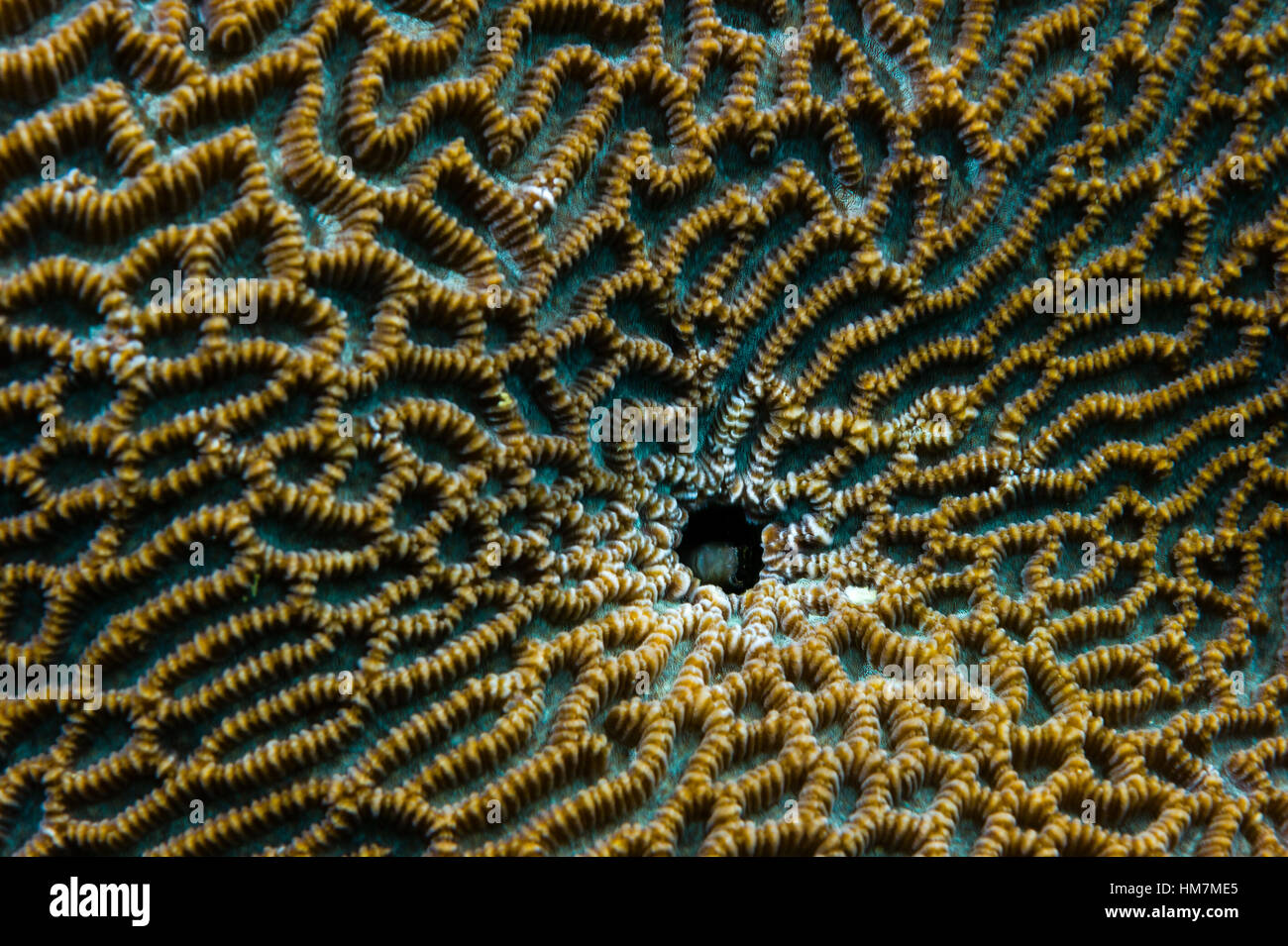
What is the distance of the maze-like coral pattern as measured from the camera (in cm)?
218

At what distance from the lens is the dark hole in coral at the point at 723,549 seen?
10.1ft

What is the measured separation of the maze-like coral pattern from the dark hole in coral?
0.12 meters

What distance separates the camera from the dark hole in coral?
3064 mm

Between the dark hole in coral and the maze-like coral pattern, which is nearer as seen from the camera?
the maze-like coral pattern

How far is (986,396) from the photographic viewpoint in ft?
9.42

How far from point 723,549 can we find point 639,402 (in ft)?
1.96

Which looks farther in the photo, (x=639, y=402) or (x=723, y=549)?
(x=723, y=549)

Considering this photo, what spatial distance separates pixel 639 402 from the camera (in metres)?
2.78

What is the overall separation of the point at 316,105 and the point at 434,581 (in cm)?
115

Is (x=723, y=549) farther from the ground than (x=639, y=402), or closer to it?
closer to it

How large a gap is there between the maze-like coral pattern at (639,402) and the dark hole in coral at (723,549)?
0.12 metres

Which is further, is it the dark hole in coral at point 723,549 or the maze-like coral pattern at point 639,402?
the dark hole in coral at point 723,549
